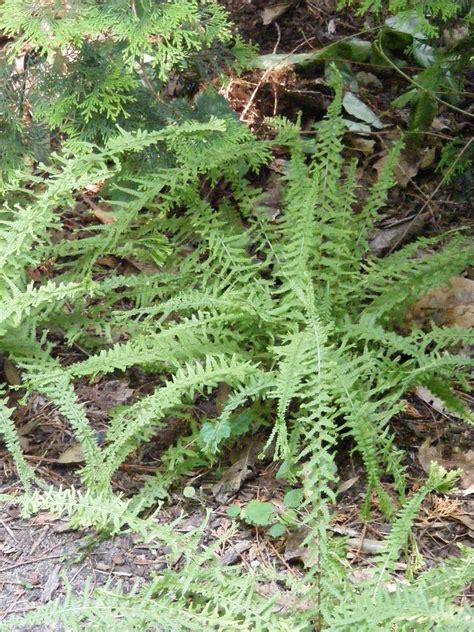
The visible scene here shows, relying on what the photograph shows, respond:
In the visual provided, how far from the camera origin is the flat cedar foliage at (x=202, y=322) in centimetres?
199

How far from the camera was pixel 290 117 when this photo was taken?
391cm

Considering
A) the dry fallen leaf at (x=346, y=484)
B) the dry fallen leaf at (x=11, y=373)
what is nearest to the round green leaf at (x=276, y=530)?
the dry fallen leaf at (x=346, y=484)

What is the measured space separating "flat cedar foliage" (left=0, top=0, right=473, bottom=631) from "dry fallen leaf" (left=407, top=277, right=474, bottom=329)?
0.15m

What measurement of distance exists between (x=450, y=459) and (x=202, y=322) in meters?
0.95

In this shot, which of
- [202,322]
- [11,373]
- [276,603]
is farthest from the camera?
[11,373]

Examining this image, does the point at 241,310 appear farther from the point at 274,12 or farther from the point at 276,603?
the point at 274,12

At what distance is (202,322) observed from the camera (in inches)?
101

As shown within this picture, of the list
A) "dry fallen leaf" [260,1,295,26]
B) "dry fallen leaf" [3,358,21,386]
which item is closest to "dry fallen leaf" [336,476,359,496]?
"dry fallen leaf" [3,358,21,386]

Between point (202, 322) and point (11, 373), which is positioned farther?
point (11, 373)

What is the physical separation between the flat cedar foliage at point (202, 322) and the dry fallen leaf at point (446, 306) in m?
0.15

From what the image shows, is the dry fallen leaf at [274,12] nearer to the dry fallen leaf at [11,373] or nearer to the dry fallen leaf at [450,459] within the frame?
the dry fallen leaf at [11,373]

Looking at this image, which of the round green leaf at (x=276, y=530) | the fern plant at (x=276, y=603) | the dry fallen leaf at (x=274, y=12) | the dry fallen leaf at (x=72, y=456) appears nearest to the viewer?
the fern plant at (x=276, y=603)

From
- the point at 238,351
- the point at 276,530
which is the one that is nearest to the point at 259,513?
the point at 276,530

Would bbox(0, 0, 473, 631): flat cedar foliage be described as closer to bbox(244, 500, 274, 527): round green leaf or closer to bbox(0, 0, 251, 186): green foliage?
bbox(0, 0, 251, 186): green foliage
